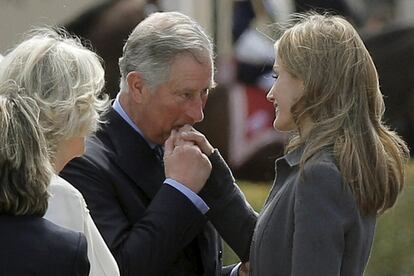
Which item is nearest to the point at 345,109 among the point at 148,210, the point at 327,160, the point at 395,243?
the point at 327,160

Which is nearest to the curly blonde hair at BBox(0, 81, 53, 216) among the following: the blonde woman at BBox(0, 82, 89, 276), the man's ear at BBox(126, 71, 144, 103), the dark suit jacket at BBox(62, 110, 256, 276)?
the blonde woman at BBox(0, 82, 89, 276)

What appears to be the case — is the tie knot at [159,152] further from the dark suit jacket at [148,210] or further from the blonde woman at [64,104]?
the blonde woman at [64,104]

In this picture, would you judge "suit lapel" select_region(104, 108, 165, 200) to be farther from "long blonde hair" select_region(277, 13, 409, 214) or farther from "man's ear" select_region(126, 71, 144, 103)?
"long blonde hair" select_region(277, 13, 409, 214)

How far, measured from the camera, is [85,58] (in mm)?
3441

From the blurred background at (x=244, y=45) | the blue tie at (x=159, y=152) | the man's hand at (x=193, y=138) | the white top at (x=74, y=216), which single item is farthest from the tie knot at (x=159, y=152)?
the blurred background at (x=244, y=45)

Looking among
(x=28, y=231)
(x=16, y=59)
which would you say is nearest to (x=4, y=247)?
(x=28, y=231)

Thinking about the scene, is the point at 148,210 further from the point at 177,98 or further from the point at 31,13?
the point at 31,13

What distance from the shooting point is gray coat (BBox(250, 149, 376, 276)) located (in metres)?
3.35

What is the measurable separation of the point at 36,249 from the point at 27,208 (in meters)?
0.10

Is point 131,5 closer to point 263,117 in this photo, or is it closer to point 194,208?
point 263,117

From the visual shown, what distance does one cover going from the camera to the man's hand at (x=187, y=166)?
12.3 ft

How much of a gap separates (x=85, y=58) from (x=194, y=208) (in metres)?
0.62

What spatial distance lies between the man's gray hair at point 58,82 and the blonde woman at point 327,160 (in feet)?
1.87

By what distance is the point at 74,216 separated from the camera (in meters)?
3.21
